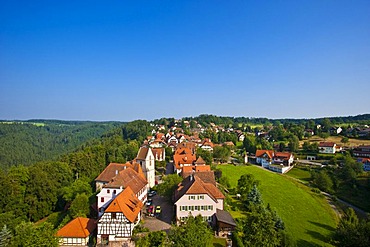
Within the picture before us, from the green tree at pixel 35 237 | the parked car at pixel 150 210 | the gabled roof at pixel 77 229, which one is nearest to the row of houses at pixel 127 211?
the gabled roof at pixel 77 229

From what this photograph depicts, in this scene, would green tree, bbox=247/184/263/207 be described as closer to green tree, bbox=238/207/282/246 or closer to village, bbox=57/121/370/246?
village, bbox=57/121/370/246

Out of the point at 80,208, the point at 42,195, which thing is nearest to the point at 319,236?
the point at 80,208

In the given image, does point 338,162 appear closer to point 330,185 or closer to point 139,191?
point 330,185

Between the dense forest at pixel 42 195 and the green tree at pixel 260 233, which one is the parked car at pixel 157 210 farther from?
the green tree at pixel 260 233

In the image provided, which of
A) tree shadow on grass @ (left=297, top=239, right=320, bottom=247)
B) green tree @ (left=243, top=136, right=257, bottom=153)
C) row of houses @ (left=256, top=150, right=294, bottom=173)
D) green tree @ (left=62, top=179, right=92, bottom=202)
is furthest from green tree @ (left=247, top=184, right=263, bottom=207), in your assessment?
green tree @ (left=243, top=136, right=257, bottom=153)

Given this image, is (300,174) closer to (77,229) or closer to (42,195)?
(77,229)
